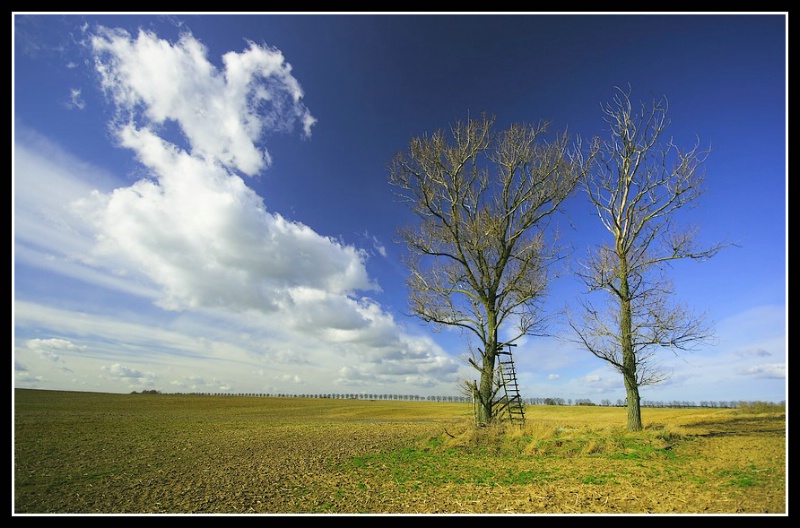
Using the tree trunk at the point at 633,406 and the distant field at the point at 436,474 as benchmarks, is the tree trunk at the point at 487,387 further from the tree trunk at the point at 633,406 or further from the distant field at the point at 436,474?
the tree trunk at the point at 633,406

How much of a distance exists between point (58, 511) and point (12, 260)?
4.56 metres

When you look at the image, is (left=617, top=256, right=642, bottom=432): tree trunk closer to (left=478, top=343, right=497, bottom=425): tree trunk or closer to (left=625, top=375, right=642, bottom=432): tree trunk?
(left=625, top=375, right=642, bottom=432): tree trunk

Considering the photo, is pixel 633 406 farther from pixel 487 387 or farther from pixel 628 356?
pixel 487 387

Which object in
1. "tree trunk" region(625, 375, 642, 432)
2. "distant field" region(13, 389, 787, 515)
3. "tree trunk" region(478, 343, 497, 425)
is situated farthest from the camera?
"tree trunk" region(478, 343, 497, 425)

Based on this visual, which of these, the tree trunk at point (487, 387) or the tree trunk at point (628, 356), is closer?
the tree trunk at point (628, 356)

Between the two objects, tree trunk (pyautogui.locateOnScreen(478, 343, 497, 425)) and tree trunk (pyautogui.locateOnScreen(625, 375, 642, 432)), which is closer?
tree trunk (pyautogui.locateOnScreen(625, 375, 642, 432))

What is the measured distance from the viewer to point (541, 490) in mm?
8305

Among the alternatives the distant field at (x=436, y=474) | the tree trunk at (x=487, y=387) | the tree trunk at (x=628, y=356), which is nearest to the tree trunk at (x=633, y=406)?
the tree trunk at (x=628, y=356)

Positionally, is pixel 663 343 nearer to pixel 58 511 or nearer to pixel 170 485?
pixel 170 485

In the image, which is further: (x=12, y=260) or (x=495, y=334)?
(x=495, y=334)

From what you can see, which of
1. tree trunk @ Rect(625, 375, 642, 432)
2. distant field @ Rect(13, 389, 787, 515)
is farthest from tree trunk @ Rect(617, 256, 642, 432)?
distant field @ Rect(13, 389, 787, 515)

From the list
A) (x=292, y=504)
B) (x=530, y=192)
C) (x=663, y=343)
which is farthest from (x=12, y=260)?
(x=663, y=343)

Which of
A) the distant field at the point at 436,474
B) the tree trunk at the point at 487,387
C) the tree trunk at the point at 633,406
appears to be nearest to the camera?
the distant field at the point at 436,474

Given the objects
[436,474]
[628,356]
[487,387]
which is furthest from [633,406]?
[436,474]
